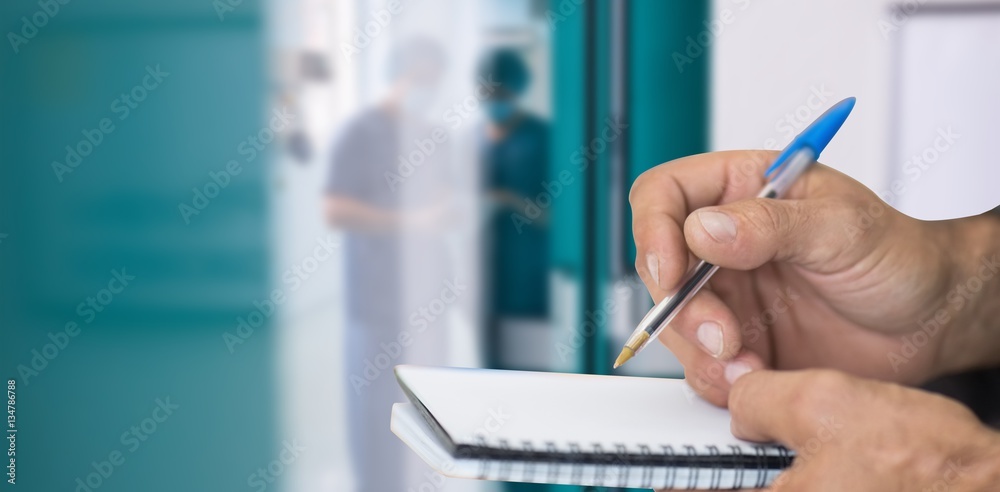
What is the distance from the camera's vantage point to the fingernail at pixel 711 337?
583mm

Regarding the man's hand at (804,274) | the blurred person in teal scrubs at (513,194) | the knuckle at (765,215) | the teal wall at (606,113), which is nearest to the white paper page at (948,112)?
the teal wall at (606,113)

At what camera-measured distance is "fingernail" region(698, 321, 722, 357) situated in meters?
0.58

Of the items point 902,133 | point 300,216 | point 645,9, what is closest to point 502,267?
point 300,216

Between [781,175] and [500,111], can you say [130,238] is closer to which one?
[500,111]

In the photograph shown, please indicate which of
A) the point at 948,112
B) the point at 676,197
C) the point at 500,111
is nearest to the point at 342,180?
the point at 500,111

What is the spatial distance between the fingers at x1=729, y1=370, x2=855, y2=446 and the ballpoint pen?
101 mm

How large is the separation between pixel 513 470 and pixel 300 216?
898 mm

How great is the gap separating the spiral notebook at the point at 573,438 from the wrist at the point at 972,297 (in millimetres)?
271

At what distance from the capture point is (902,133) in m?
1.34

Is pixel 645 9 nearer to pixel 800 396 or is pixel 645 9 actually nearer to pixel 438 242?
pixel 438 242

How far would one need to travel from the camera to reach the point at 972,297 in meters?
0.68

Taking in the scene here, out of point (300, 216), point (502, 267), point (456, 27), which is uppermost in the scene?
point (456, 27)

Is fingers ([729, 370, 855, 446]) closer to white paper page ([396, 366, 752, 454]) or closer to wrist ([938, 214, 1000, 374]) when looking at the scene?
white paper page ([396, 366, 752, 454])

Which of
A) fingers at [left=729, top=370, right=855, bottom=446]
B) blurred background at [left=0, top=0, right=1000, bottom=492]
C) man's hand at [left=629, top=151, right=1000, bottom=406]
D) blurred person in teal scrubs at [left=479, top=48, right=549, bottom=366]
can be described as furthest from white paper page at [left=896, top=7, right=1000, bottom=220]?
fingers at [left=729, top=370, right=855, bottom=446]
